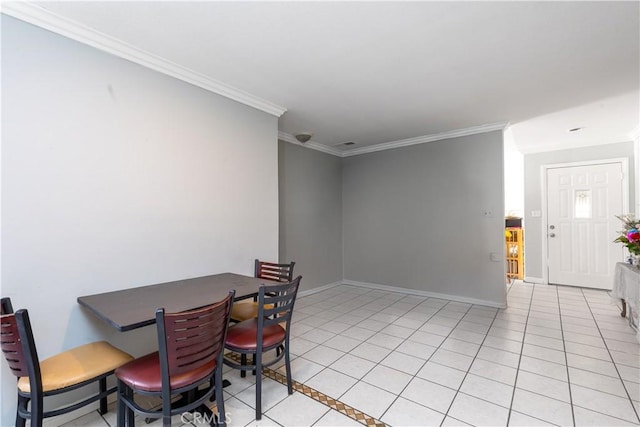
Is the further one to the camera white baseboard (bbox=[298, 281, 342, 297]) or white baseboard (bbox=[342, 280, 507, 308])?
white baseboard (bbox=[298, 281, 342, 297])

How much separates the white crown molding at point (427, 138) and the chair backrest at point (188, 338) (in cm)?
418

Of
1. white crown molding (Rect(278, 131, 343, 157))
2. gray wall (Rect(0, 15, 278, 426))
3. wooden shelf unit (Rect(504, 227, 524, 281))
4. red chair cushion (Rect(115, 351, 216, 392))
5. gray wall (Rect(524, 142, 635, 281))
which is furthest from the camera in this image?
wooden shelf unit (Rect(504, 227, 524, 281))

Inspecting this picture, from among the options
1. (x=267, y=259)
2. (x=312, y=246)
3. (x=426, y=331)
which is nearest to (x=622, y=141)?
(x=426, y=331)

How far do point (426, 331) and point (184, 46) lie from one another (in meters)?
3.58

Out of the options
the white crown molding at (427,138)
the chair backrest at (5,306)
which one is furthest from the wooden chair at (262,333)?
the white crown molding at (427,138)

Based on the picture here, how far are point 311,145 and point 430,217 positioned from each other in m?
2.30

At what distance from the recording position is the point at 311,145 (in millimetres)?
5043

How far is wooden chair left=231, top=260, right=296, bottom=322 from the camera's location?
2.54 metres

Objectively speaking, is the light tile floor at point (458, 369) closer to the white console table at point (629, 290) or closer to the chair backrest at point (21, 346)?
the white console table at point (629, 290)

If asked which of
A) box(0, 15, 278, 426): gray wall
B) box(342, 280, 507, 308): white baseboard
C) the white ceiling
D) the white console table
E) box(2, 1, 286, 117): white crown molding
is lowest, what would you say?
box(342, 280, 507, 308): white baseboard

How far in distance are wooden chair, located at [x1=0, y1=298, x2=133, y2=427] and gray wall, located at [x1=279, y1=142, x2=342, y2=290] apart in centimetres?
284

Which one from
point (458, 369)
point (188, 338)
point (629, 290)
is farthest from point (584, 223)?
point (188, 338)

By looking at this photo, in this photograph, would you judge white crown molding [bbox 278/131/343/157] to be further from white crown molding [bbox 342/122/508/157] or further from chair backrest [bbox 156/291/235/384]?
chair backrest [bbox 156/291/235/384]

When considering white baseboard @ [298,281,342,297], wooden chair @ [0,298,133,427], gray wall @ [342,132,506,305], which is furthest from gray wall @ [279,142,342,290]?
wooden chair @ [0,298,133,427]
